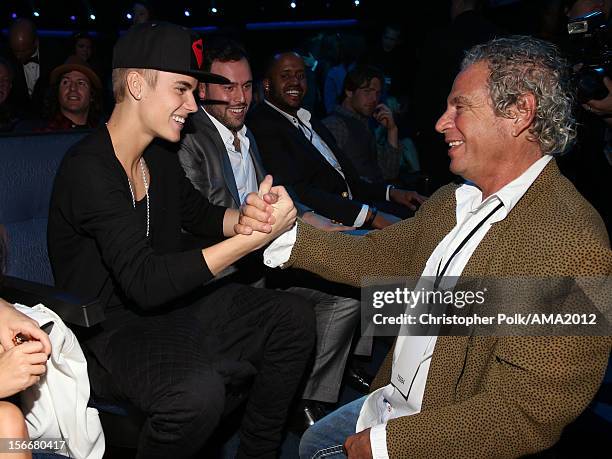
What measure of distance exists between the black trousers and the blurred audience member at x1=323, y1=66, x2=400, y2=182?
6.35 feet

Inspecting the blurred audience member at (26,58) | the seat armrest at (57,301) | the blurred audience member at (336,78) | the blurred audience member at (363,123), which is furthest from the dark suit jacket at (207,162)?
the blurred audience member at (336,78)

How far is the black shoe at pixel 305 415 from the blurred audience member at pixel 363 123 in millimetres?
1776

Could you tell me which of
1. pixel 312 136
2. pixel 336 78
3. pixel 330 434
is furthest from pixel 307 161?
pixel 336 78

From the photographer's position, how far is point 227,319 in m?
2.22

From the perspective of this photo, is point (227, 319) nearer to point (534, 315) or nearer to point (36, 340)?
point (36, 340)

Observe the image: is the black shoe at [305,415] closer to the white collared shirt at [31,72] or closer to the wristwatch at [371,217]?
the wristwatch at [371,217]

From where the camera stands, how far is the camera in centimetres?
246

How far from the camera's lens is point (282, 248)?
1.91 metres

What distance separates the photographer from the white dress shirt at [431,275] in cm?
153

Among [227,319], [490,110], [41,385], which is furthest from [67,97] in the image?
[490,110]

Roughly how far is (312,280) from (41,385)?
53.8 inches

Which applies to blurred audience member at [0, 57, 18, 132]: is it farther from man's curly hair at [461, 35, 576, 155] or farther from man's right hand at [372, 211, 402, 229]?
man's curly hair at [461, 35, 576, 155]

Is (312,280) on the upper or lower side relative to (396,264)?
lower

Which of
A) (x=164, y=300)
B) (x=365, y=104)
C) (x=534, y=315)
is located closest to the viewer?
(x=534, y=315)
